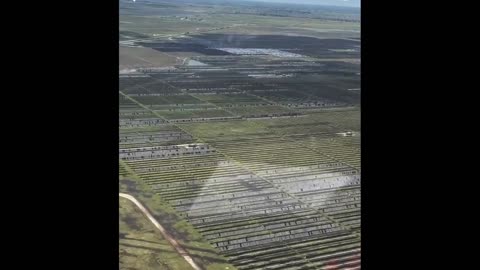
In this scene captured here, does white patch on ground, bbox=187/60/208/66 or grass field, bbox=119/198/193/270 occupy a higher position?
white patch on ground, bbox=187/60/208/66

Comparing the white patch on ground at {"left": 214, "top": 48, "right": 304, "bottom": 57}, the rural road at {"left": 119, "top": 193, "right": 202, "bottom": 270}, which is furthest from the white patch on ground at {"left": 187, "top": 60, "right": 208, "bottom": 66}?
the rural road at {"left": 119, "top": 193, "right": 202, "bottom": 270}

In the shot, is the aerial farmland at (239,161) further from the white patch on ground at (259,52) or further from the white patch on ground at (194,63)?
the white patch on ground at (259,52)

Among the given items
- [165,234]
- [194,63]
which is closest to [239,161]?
[165,234]

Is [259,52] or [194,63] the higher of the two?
[259,52]

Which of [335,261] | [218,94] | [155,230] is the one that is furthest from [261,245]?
[218,94]

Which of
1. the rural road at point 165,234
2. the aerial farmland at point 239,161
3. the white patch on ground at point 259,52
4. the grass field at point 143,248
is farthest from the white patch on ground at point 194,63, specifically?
the grass field at point 143,248

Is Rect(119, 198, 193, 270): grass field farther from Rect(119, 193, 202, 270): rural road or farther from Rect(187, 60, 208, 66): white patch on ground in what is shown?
Rect(187, 60, 208, 66): white patch on ground

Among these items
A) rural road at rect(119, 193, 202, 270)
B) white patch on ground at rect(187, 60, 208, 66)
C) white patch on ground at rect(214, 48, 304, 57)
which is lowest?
rural road at rect(119, 193, 202, 270)

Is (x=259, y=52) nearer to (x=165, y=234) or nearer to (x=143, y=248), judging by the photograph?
(x=165, y=234)
